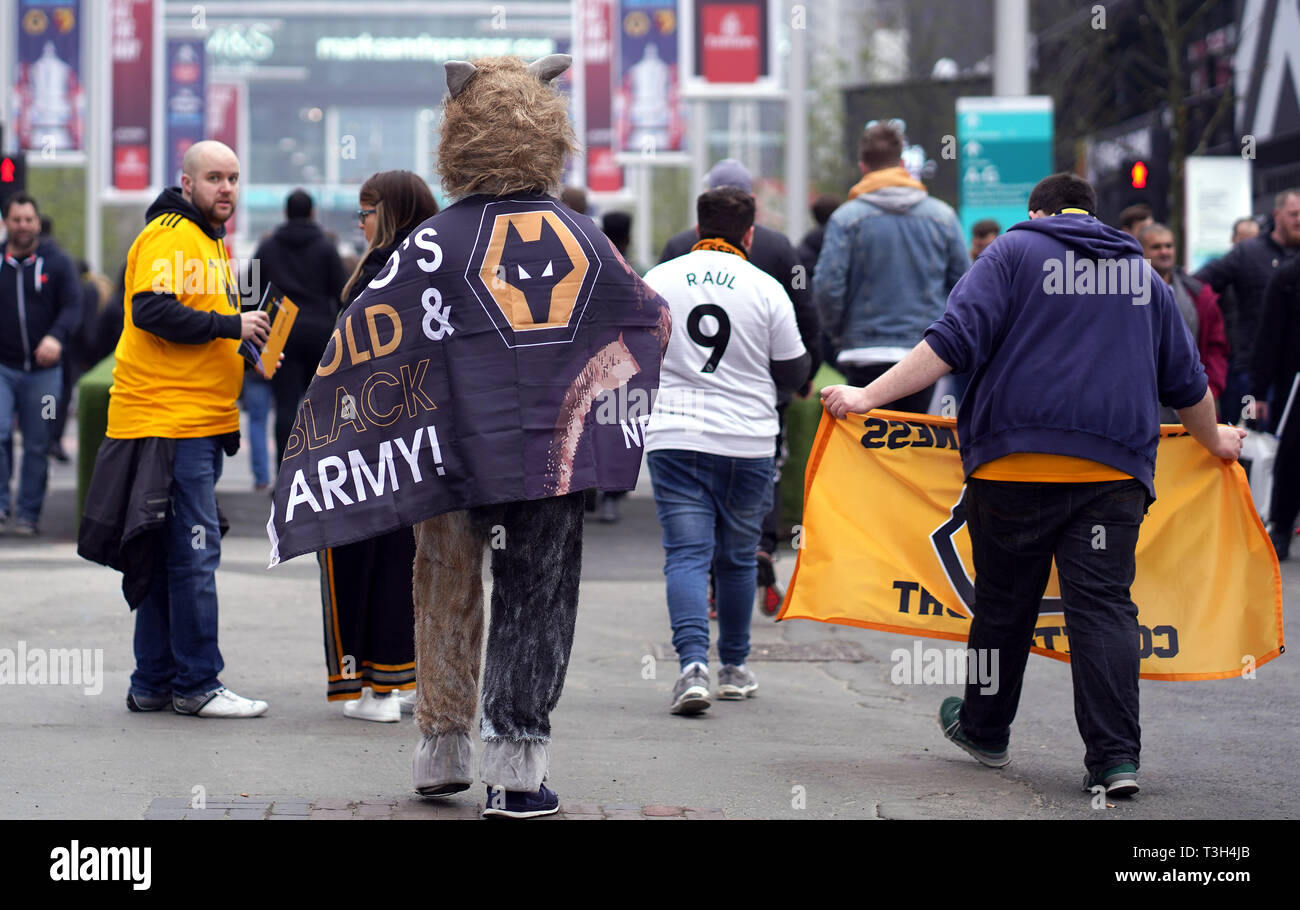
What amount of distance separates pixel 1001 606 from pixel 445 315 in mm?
2010

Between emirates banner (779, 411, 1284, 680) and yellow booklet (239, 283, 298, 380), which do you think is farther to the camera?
yellow booklet (239, 283, 298, 380)

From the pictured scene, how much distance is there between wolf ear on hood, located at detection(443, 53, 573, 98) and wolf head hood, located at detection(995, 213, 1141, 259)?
1.51 meters

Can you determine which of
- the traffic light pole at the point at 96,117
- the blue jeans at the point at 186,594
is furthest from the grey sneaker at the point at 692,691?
the traffic light pole at the point at 96,117

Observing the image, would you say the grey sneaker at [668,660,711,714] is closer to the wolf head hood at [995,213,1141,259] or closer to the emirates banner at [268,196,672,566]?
the emirates banner at [268,196,672,566]

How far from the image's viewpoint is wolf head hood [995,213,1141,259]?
18.1 feet

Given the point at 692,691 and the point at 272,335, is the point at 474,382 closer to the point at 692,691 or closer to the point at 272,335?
the point at 272,335

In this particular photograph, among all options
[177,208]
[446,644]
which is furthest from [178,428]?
[446,644]

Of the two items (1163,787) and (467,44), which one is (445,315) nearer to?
(1163,787)

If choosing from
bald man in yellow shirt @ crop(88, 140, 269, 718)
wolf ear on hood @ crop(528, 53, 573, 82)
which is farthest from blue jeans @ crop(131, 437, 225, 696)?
wolf ear on hood @ crop(528, 53, 573, 82)

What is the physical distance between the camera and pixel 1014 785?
5648 millimetres

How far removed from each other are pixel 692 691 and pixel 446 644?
178cm

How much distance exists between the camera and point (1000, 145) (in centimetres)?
1606

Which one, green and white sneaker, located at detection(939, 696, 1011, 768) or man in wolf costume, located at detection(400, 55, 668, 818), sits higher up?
man in wolf costume, located at detection(400, 55, 668, 818)

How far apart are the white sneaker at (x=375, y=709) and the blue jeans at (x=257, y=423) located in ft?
23.4
